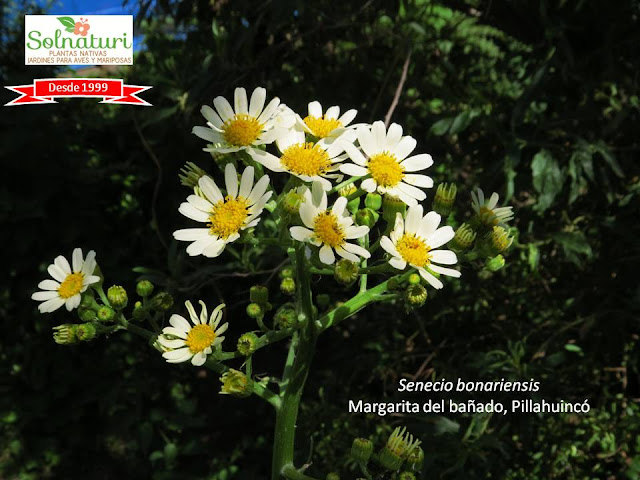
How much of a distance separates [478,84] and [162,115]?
109cm

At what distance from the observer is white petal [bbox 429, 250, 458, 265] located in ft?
2.75

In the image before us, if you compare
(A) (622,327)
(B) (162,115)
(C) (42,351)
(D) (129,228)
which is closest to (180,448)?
(C) (42,351)

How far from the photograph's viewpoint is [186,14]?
1.99 m

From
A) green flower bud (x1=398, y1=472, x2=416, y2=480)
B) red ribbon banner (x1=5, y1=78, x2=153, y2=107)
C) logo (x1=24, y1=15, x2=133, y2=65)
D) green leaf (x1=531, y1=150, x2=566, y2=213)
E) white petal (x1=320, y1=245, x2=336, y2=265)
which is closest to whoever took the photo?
white petal (x1=320, y1=245, x2=336, y2=265)

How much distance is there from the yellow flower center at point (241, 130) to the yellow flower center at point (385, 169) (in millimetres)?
176

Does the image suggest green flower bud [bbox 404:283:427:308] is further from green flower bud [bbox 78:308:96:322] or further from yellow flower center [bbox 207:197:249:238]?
green flower bud [bbox 78:308:96:322]

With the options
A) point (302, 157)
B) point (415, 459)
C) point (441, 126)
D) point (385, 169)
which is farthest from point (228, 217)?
point (441, 126)

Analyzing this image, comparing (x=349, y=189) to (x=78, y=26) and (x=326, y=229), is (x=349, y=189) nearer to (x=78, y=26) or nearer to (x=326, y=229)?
(x=326, y=229)

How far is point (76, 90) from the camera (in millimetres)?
2021

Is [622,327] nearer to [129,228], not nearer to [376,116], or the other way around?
[376,116]

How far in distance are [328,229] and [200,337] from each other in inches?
9.7

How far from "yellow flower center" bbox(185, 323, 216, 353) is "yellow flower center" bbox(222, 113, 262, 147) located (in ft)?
0.88

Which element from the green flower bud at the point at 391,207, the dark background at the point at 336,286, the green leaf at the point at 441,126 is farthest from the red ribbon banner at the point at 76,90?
the green flower bud at the point at 391,207

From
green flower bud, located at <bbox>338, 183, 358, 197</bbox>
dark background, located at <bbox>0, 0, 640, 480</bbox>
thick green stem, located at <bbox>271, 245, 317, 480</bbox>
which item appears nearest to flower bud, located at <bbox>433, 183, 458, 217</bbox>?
green flower bud, located at <bbox>338, 183, 358, 197</bbox>
